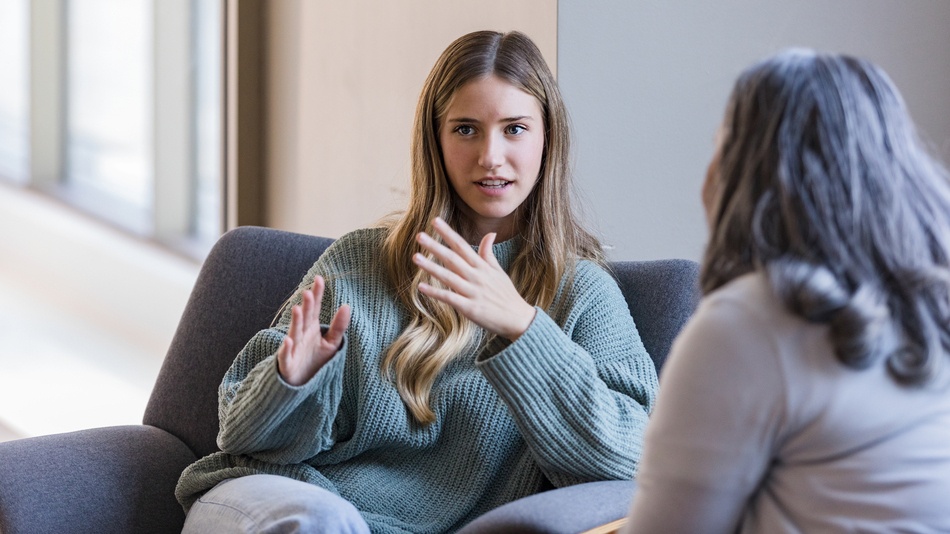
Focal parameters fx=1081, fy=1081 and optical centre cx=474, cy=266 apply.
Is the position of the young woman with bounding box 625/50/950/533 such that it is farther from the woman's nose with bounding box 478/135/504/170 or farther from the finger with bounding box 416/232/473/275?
the woman's nose with bounding box 478/135/504/170

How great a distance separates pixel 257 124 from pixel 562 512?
215 centimetres

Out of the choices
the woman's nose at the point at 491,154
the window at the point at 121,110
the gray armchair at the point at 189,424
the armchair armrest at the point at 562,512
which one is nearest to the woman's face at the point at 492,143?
the woman's nose at the point at 491,154

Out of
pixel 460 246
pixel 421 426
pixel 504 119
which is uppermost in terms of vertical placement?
pixel 504 119

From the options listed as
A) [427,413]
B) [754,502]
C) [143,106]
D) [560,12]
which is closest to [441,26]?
[560,12]

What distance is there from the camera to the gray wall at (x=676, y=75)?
80.6 inches

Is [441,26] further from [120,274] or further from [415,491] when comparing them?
[120,274]

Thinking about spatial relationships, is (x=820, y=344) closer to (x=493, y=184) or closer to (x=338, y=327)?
(x=338, y=327)

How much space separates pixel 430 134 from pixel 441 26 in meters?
0.82

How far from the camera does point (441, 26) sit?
251 cm

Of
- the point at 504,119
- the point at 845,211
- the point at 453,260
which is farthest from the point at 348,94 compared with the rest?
the point at 845,211

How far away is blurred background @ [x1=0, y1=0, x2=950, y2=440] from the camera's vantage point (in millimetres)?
2152

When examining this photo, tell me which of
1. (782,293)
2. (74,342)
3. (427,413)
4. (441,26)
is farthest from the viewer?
(74,342)

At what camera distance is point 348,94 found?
2861 mm

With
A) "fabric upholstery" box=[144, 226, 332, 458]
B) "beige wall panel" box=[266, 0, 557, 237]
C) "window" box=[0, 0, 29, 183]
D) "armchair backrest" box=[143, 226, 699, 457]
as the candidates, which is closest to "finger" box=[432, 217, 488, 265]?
"armchair backrest" box=[143, 226, 699, 457]
